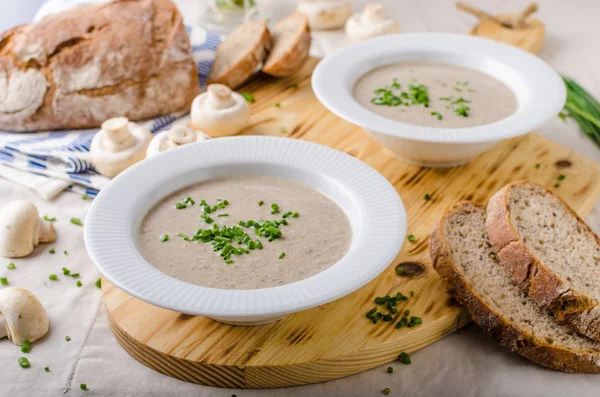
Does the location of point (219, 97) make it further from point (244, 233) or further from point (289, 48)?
point (244, 233)

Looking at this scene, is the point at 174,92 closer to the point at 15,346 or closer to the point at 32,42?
the point at 32,42

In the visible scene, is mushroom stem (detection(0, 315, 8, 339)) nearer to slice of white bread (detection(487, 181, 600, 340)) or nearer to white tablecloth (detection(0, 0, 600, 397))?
white tablecloth (detection(0, 0, 600, 397))

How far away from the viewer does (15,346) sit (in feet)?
7.86

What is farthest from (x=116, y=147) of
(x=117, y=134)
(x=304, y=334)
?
(x=304, y=334)

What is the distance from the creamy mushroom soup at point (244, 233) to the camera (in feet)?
7.21

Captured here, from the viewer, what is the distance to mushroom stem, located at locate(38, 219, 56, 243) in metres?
2.85

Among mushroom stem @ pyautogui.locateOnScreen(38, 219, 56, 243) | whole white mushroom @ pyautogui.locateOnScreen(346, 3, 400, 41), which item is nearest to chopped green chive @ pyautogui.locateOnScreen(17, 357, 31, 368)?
mushroom stem @ pyautogui.locateOnScreen(38, 219, 56, 243)

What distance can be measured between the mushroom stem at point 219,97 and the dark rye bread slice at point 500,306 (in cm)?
121

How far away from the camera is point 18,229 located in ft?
8.95

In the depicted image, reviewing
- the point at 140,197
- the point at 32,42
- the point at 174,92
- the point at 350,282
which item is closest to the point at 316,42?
the point at 174,92

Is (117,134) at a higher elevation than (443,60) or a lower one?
lower

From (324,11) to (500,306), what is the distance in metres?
2.74

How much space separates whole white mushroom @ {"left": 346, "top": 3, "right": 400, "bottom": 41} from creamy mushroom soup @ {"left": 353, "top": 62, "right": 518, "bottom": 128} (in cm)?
77

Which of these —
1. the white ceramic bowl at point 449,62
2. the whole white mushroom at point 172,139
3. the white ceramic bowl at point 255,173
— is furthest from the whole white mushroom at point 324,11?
the white ceramic bowl at point 255,173
